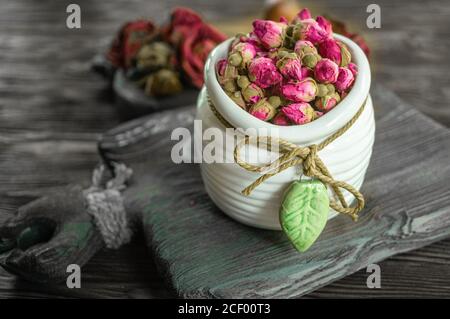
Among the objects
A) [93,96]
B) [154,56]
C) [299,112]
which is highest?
[299,112]

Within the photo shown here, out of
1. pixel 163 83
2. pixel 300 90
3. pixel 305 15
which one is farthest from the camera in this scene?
pixel 163 83

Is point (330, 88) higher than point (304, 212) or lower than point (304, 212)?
higher

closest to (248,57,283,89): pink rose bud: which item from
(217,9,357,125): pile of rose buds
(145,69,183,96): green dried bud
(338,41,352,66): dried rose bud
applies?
(217,9,357,125): pile of rose buds

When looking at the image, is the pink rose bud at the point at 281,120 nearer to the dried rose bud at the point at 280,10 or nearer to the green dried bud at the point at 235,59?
the green dried bud at the point at 235,59

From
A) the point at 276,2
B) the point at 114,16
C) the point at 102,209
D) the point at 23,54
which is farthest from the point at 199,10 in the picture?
the point at 102,209

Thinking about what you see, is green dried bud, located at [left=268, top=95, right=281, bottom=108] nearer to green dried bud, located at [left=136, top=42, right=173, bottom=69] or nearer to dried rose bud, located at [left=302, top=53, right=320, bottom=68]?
dried rose bud, located at [left=302, top=53, right=320, bottom=68]

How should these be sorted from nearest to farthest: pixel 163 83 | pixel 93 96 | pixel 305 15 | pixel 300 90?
pixel 300 90, pixel 305 15, pixel 163 83, pixel 93 96

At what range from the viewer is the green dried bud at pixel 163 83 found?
1339 millimetres

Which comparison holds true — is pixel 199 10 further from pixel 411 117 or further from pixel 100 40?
pixel 411 117

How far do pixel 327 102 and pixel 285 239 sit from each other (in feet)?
0.81

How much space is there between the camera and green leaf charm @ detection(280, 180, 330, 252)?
872mm

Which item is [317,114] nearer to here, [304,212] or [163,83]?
[304,212]

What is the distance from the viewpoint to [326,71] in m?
0.84

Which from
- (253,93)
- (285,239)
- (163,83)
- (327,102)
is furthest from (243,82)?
(163,83)
